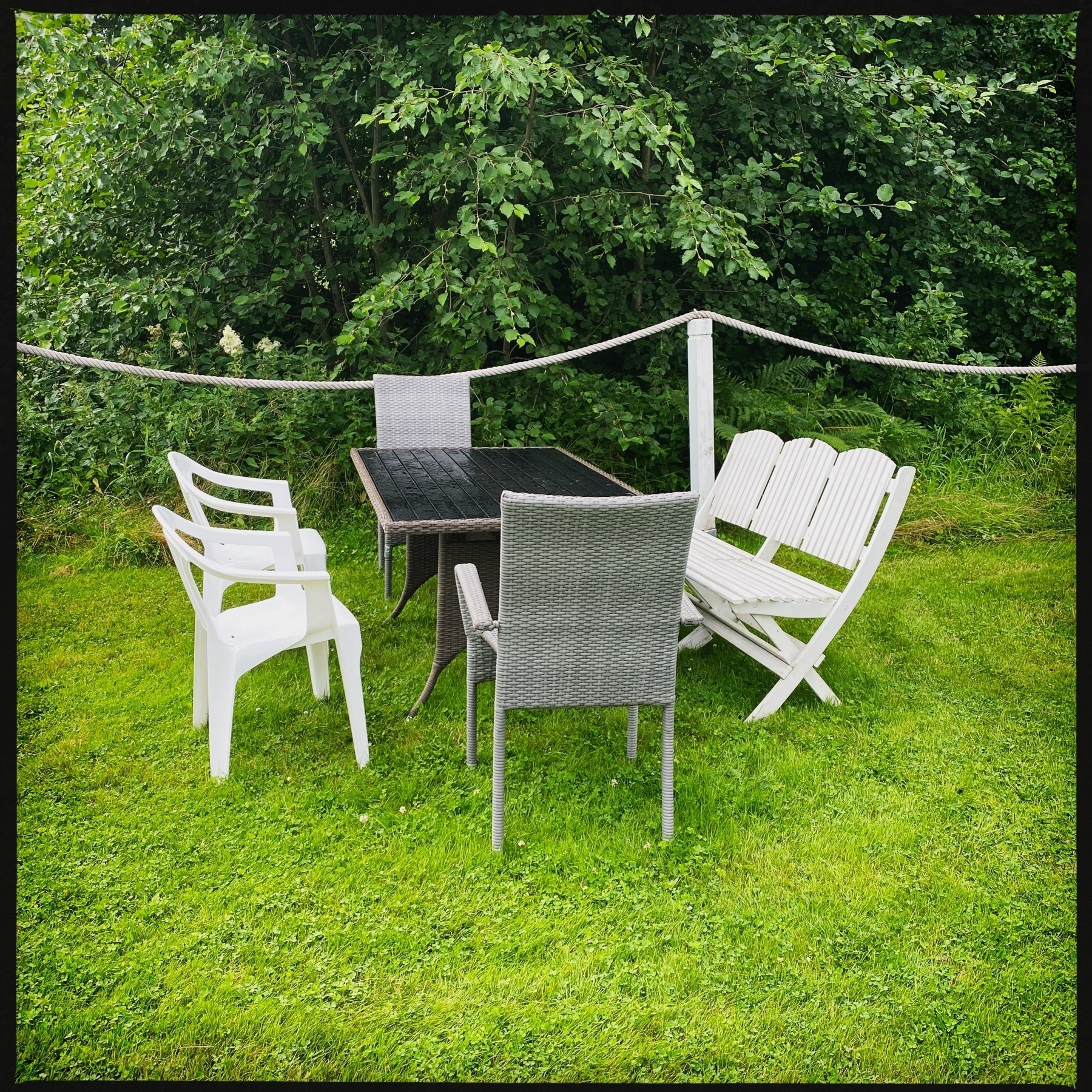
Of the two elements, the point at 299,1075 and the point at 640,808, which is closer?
the point at 299,1075

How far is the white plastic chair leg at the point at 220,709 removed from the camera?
119 inches

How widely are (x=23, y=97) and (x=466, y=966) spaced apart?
7404 mm

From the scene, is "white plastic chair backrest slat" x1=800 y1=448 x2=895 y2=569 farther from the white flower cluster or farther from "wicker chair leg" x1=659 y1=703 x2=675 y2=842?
the white flower cluster

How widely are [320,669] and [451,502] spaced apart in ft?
2.83

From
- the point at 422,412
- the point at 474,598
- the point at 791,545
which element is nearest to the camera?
the point at 474,598

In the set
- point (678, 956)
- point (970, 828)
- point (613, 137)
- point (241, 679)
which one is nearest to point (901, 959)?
point (678, 956)

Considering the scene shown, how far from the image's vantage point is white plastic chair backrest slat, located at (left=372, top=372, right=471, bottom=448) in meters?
5.43

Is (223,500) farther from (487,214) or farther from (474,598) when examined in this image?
(487,214)

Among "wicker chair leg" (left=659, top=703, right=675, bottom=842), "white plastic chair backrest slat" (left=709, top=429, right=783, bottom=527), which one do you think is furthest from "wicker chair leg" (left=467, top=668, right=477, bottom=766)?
"white plastic chair backrest slat" (left=709, top=429, right=783, bottom=527)

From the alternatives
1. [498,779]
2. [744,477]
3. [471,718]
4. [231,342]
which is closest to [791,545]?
[744,477]

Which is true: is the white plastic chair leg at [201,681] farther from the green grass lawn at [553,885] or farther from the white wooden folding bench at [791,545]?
the white wooden folding bench at [791,545]

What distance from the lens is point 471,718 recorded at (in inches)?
125

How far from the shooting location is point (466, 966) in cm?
230
